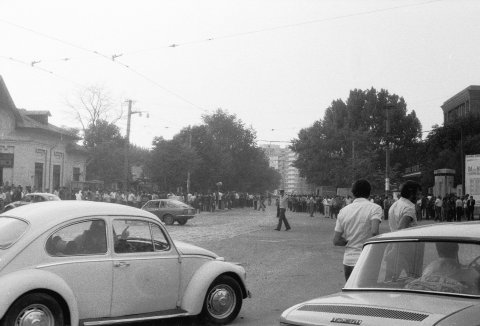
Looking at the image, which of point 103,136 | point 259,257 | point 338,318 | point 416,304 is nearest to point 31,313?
point 338,318

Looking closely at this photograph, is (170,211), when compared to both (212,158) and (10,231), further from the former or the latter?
(212,158)

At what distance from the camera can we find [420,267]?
459 cm

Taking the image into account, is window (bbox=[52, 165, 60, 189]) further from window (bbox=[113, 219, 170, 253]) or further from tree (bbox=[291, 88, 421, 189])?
window (bbox=[113, 219, 170, 253])

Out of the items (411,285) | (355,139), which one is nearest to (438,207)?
(355,139)

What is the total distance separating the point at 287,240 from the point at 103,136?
57730mm

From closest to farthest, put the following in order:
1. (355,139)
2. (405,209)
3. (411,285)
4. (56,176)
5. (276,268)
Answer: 1. (411,285)
2. (405,209)
3. (276,268)
4. (56,176)
5. (355,139)

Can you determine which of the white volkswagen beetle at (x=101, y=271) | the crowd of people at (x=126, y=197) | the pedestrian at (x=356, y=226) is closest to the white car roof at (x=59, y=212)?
the white volkswagen beetle at (x=101, y=271)

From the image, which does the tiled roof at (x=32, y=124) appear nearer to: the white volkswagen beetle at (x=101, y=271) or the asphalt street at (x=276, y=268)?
the asphalt street at (x=276, y=268)

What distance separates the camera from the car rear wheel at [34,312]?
18.7 ft

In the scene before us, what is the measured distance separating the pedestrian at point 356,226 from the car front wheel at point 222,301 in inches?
61.7

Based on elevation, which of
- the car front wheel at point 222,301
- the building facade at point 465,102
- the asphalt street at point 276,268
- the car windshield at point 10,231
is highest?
the building facade at point 465,102

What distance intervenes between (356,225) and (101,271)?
2834 mm

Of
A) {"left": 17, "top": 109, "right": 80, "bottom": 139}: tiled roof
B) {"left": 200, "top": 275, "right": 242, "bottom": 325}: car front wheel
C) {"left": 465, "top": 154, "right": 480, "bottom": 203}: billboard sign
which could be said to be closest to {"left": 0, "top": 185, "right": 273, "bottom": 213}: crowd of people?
{"left": 17, "top": 109, "right": 80, "bottom": 139}: tiled roof

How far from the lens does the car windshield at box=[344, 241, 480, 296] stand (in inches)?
172
